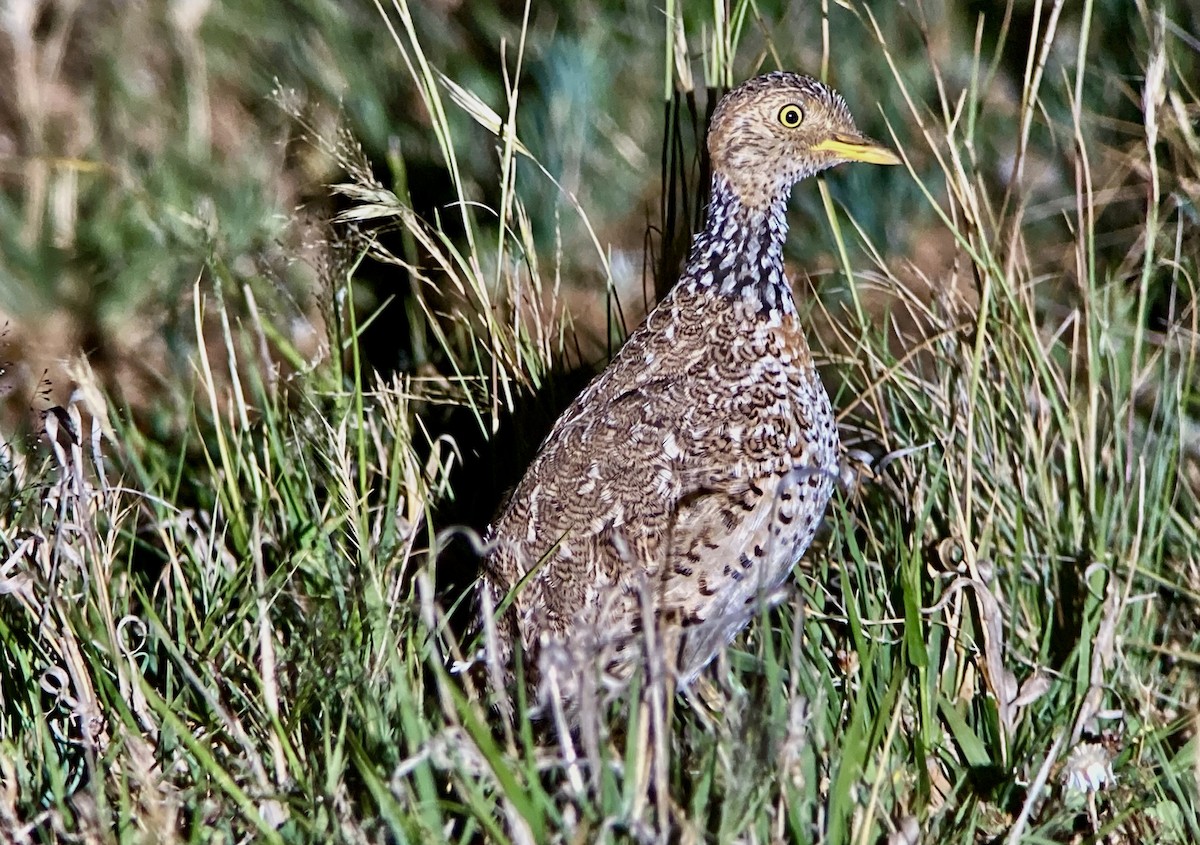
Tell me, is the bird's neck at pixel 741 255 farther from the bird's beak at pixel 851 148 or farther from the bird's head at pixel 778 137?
the bird's beak at pixel 851 148

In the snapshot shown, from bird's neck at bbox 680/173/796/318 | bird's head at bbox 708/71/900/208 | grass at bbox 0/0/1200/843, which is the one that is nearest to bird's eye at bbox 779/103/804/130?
bird's head at bbox 708/71/900/208

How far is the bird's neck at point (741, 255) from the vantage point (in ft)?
10.6

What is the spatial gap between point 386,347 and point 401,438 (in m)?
1.22

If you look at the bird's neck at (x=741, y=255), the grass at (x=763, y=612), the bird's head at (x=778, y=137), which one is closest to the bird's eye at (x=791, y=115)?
the bird's head at (x=778, y=137)

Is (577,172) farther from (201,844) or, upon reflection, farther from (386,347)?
(201,844)

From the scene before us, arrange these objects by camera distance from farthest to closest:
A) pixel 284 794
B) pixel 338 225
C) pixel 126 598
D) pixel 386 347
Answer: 1. pixel 386 347
2. pixel 338 225
3. pixel 126 598
4. pixel 284 794

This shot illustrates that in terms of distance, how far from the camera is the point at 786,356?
3184 millimetres

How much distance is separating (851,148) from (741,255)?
34cm

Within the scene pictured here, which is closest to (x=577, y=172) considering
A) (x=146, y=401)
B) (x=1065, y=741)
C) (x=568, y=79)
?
(x=568, y=79)

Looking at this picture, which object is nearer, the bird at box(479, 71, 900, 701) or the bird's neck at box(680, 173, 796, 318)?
the bird at box(479, 71, 900, 701)

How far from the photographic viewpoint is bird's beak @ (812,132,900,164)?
326cm

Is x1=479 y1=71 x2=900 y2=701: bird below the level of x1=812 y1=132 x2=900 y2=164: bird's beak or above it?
below

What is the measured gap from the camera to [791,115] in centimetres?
324

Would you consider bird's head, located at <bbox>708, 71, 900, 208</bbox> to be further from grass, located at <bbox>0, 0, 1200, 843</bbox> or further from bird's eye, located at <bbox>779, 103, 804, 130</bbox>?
grass, located at <bbox>0, 0, 1200, 843</bbox>
